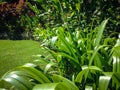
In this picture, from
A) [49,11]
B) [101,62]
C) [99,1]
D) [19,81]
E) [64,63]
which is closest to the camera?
[19,81]

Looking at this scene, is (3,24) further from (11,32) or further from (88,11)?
(88,11)

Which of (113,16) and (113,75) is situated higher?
(113,16)

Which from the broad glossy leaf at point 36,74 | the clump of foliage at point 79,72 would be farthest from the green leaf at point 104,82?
the broad glossy leaf at point 36,74

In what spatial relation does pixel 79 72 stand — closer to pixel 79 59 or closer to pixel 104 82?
pixel 79 59

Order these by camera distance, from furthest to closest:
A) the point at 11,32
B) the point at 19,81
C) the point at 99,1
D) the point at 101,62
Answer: the point at 11,32 → the point at 99,1 → the point at 101,62 → the point at 19,81

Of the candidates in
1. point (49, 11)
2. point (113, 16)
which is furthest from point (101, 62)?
point (49, 11)

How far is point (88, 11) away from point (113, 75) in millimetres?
2024

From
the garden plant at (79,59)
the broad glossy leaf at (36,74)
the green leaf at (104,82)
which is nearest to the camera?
the green leaf at (104,82)

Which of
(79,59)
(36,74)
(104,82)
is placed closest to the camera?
(104,82)

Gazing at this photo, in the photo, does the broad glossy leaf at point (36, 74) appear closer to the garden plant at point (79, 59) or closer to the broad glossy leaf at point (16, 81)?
the garden plant at point (79, 59)

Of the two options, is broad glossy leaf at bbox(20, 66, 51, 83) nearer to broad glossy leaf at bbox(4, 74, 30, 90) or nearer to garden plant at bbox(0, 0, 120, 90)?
garden plant at bbox(0, 0, 120, 90)

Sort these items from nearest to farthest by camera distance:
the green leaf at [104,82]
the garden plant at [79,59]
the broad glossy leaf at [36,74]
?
the green leaf at [104,82] → the garden plant at [79,59] → the broad glossy leaf at [36,74]

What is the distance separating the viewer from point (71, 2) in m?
3.93

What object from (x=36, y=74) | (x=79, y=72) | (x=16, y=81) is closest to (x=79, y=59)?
(x=79, y=72)
